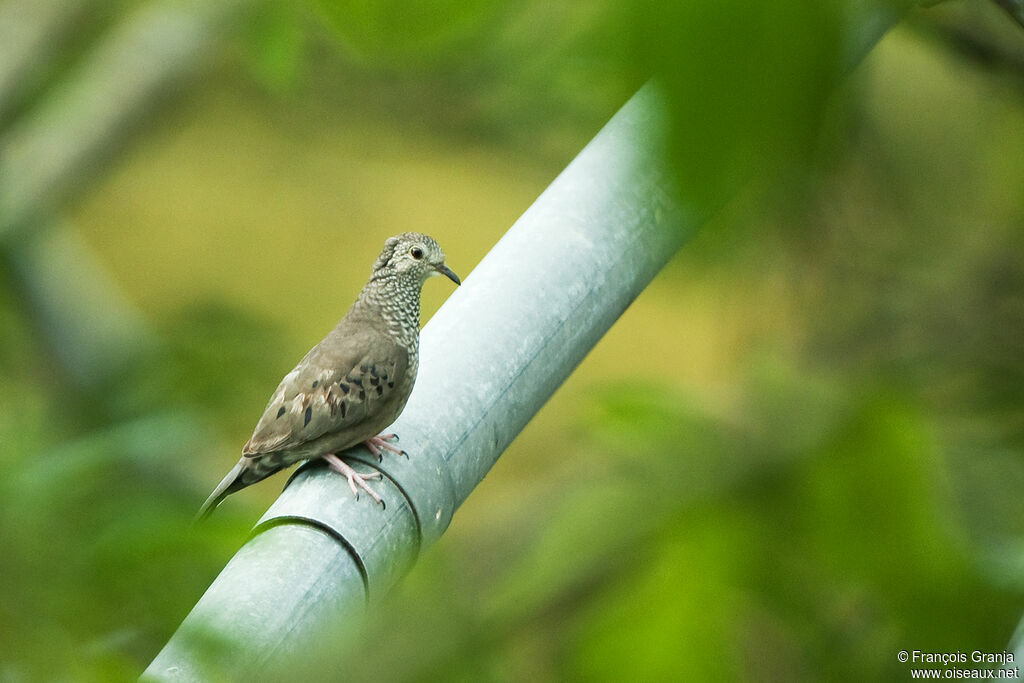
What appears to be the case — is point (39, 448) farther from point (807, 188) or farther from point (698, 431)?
point (807, 188)

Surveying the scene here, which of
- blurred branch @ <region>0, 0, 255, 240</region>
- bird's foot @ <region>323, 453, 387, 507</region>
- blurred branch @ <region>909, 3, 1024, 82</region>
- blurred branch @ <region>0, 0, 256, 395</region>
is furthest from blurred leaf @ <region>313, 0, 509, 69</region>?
blurred branch @ <region>0, 0, 255, 240</region>

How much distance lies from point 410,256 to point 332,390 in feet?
0.89

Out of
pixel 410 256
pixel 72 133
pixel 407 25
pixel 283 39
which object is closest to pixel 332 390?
pixel 410 256

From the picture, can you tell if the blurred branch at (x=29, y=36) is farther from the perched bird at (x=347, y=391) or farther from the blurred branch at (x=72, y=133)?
the perched bird at (x=347, y=391)

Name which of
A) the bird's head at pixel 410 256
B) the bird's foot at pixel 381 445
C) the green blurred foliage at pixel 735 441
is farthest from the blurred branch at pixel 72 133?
the green blurred foliage at pixel 735 441

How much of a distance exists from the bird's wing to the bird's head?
0.13 m

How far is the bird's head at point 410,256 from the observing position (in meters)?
1.58

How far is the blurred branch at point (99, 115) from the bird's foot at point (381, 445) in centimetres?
131

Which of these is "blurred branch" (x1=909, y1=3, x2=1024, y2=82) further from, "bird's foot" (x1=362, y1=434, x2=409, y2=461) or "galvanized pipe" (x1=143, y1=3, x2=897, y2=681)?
"bird's foot" (x1=362, y1=434, x2=409, y2=461)

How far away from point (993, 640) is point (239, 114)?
461cm

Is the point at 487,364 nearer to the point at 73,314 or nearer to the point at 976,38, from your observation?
the point at 976,38

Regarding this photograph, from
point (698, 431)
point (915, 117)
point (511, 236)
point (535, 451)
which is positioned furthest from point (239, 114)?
point (698, 431)

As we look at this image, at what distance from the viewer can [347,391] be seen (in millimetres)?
1393

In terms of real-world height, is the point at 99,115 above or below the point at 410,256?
above
